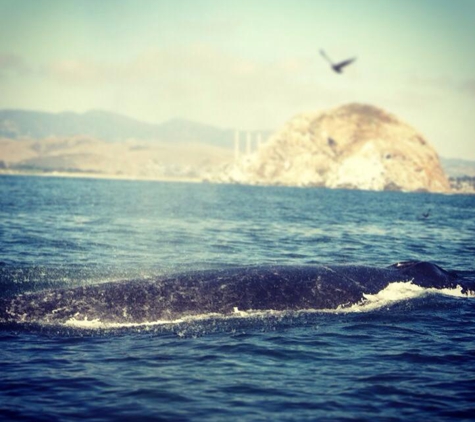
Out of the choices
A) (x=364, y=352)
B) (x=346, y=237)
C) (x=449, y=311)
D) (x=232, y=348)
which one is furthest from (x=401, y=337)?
(x=346, y=237)

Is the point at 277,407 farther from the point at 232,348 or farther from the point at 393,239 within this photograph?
the point at 393,239

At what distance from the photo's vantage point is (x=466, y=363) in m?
10.8

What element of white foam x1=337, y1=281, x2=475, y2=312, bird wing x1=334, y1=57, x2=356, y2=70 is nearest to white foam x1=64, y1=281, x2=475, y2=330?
white foam x1=337, y1=281, x2=475, y2=312

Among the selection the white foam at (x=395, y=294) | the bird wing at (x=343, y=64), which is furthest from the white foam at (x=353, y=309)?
the bird wing at (x=343, y=64)

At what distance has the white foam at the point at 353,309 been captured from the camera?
40.0 ft

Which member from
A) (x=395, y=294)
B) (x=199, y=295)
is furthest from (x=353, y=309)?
(x=199, y=295)

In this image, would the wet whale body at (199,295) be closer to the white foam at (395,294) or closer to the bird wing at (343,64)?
the white foam at (395,294)

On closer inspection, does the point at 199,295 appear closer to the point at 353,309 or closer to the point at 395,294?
the point at 353,309

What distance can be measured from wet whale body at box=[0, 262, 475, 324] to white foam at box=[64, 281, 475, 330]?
0.31 ft

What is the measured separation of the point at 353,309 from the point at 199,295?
4044 millimetres

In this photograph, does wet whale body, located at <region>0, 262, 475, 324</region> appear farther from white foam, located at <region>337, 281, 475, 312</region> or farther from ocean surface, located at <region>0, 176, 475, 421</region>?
ocean surface, located at <region>0, 176, 475, 421</region>

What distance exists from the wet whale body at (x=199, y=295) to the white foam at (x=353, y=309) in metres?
0.09

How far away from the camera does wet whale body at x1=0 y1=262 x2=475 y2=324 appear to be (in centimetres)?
1246

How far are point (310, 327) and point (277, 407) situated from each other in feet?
14.1
